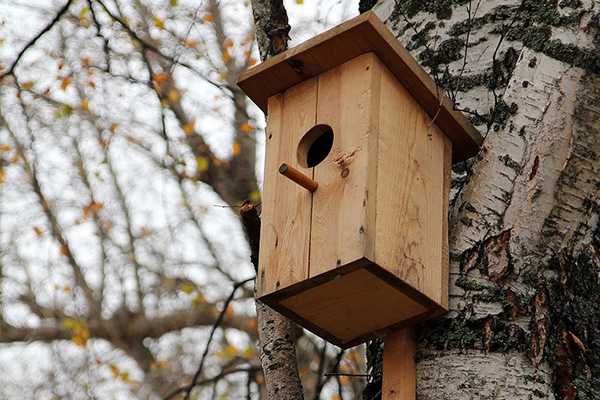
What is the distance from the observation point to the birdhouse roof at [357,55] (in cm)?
282

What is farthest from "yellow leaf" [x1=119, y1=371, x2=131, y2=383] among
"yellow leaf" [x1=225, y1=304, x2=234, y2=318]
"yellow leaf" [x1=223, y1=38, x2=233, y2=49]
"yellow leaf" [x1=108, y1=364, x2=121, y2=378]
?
"yellow leaf" [x1=223, y1=38, x2=233, y2=49]

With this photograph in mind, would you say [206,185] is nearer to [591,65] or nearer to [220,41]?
[220,41]

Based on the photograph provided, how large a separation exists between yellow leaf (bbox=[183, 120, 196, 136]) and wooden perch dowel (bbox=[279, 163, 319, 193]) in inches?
299

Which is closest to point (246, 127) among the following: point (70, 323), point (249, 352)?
point (249, 352)

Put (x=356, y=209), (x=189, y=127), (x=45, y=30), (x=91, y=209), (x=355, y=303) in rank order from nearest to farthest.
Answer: (x=356, y=209) → (x=355, y=303) → (x=45, y=30) → (x=189, y=127) → (x=91, y=209)

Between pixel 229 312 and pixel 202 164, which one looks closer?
pixel 202 164

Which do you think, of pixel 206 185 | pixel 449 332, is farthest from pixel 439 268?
pixel 206 185

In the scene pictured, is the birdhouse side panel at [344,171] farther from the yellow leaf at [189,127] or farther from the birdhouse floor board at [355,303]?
the yellow leaf at [189,127]

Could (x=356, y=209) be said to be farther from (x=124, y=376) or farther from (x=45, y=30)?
(x=124, y=376)

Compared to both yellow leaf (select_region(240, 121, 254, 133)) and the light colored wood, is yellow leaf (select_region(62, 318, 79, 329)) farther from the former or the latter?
the light colored wood

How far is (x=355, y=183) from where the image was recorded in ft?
8.76

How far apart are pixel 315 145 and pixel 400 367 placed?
63 centimetres

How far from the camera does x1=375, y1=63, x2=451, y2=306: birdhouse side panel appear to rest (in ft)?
8.73

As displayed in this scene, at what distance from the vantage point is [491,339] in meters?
2.56
